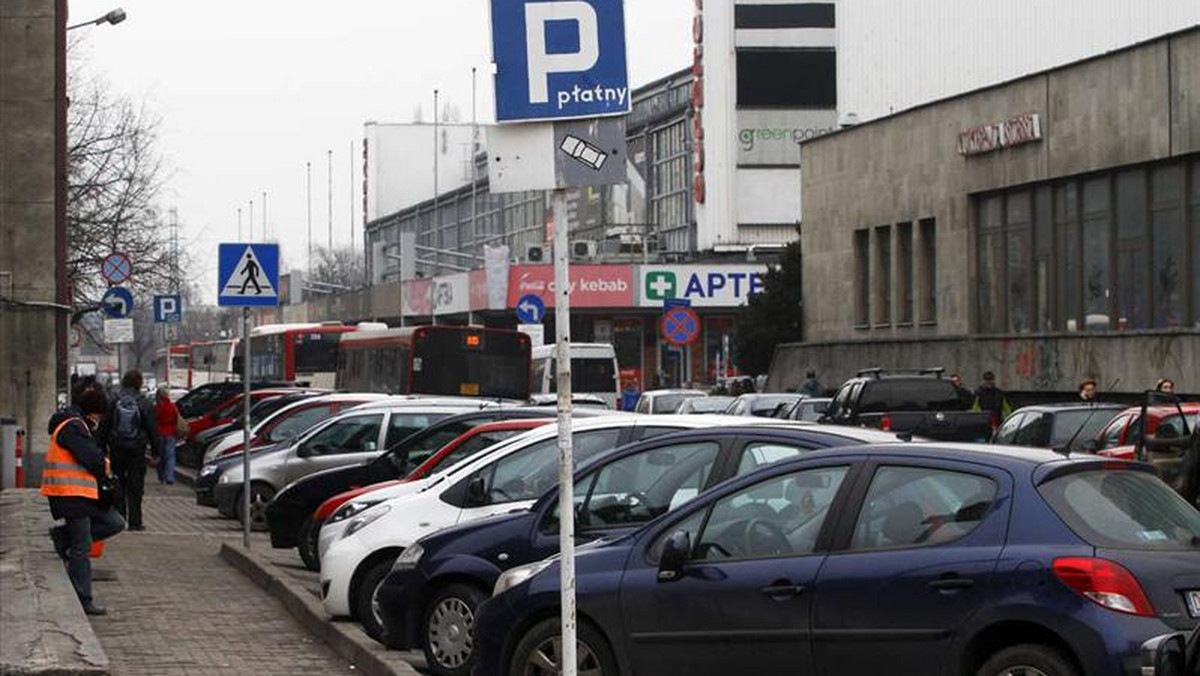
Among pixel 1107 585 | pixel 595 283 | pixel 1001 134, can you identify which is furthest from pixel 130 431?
pixel 595 283

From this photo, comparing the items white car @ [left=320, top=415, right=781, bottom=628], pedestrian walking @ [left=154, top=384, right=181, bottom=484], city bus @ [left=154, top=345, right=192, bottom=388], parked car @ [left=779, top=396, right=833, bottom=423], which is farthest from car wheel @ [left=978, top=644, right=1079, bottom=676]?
city bus @ [left=154, top=345, right=192, bottom=388]

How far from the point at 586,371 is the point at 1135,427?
3178 centimetres

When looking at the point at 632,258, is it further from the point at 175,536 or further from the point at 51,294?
the point at 175,536

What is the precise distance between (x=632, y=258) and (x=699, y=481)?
6162cm

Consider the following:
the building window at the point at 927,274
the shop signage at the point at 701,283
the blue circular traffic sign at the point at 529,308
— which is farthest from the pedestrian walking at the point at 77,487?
the shop signage at the point at 701,283

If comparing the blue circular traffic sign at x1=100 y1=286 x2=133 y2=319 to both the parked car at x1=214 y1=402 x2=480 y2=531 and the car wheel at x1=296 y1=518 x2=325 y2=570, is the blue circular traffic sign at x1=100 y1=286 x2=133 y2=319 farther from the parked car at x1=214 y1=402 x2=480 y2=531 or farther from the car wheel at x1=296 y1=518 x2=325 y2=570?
the car wheel at x1=296 y1=518 x2=325 y2=570

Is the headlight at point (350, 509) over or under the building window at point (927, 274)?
under

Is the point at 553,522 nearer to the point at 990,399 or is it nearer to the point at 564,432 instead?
the point at 564,432

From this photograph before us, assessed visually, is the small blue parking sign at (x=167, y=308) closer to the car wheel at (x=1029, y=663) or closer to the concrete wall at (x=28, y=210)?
the concrete wall at (x=28, y=210)

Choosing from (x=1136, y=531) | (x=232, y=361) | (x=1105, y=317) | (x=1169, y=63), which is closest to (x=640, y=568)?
(x=1136, y=531)

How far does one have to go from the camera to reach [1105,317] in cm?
4012

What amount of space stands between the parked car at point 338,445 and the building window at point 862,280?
98.4ft

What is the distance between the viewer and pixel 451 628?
1148 centimetres

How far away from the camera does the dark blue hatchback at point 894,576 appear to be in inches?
298
